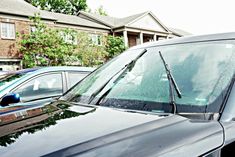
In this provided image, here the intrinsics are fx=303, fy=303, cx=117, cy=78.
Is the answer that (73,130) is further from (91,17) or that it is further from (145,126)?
(91,17)

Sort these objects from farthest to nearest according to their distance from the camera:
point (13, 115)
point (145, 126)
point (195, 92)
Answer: point (13, 115) < point (195, 92) < point (145, 126)

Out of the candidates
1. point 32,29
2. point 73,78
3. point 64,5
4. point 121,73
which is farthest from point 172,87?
point 64,5

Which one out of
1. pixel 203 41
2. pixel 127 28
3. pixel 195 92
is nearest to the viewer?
pixel 195 92

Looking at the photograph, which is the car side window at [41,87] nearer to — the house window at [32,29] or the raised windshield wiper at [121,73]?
the raised windshield wiper at [121,73]

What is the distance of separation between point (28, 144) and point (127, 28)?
1404 inches

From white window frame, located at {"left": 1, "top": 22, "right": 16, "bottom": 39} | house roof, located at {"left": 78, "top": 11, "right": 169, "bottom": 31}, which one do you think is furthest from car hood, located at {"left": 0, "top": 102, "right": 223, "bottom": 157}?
house roof, located at {"left": 78, "top": 11, "right": 169, "bottom": 31}

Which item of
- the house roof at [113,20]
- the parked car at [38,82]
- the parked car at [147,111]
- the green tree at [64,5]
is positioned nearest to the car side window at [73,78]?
the parked car at [38,82]

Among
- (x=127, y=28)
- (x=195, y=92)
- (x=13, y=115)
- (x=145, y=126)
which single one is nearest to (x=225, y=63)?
(x=195, y=92)

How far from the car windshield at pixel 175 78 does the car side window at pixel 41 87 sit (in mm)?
2028

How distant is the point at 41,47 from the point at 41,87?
22.8 meters

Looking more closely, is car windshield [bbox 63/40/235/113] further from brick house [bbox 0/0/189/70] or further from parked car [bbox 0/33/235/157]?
brick house [bbox 0/0/189/70]

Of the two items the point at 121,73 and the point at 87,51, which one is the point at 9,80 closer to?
the point at 121,73

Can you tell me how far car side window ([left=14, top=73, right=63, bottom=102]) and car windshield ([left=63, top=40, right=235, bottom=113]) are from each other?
6.65 ft

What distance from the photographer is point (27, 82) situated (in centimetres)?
455
